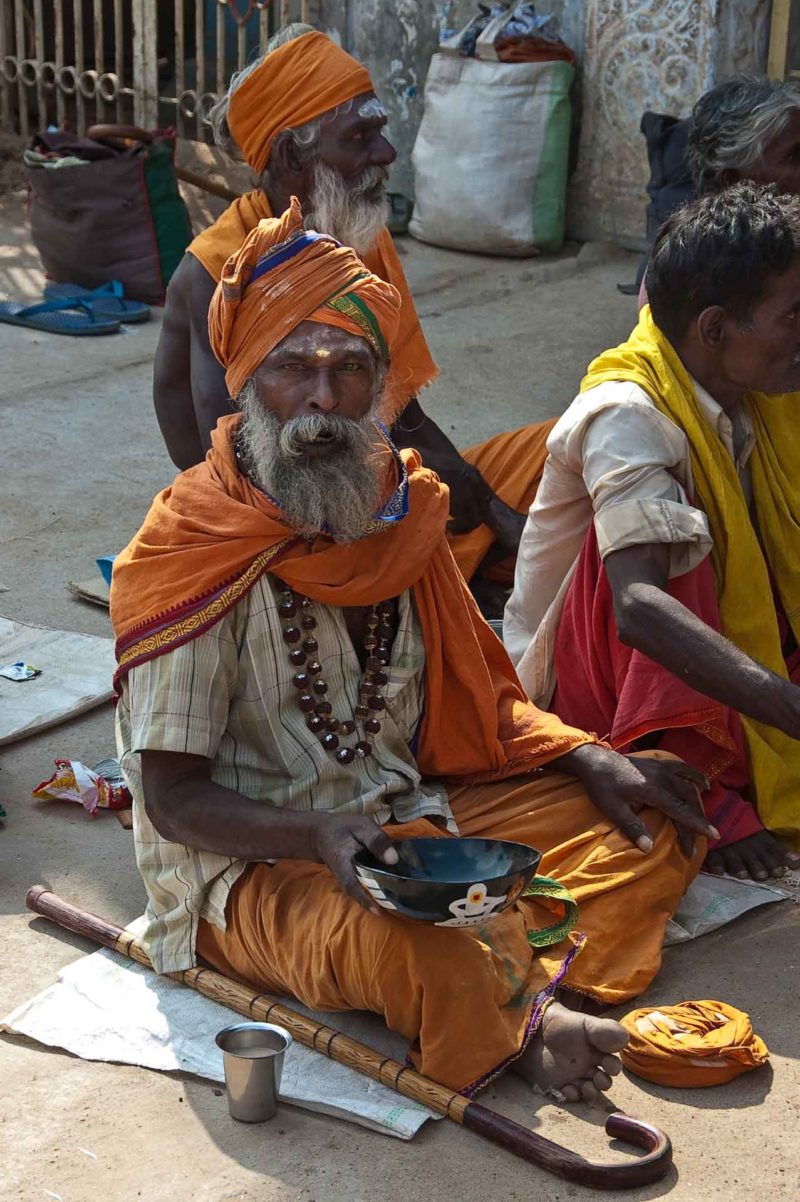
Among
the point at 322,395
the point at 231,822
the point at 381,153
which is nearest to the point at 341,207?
the point at 381,153

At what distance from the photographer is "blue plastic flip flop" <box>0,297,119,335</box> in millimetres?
8195

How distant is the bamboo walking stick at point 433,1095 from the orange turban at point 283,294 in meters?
1.18

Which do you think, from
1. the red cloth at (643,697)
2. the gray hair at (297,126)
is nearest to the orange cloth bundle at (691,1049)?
the red cloth at (643,697)

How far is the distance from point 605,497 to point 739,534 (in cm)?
37

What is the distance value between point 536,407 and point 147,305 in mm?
2453

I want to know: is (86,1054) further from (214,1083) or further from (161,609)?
(161,609)

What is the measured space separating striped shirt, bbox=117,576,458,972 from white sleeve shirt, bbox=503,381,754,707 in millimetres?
619

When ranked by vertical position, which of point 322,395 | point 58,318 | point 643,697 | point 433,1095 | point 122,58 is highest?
point 322,395

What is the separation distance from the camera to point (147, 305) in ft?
28.4

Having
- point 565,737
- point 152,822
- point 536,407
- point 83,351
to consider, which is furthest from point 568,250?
point 152,822

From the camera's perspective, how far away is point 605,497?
12.4 ft

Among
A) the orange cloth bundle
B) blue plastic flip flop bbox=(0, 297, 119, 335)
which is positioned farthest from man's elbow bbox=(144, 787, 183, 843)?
blue plastic flip flop bbox=(0, 297, 119, 335)

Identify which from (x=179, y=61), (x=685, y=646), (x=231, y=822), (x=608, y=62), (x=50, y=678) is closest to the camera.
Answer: (x=231, y=822)

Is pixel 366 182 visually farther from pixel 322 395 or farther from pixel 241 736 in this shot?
pixel 241 736
